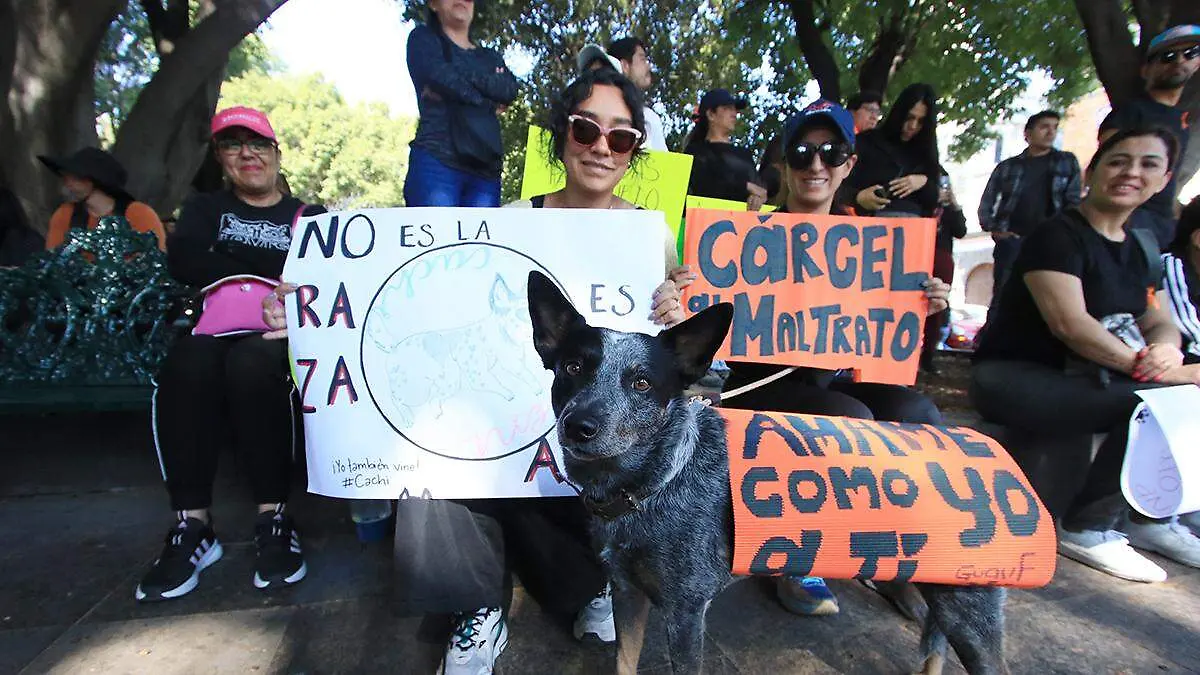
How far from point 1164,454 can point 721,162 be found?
3417 mm

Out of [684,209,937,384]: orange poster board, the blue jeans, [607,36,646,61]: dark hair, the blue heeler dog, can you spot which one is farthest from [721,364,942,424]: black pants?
[607,36,646,61]: dark hair

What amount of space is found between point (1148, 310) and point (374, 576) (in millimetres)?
4259

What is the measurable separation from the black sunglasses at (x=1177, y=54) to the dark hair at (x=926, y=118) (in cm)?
158

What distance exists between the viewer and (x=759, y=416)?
210 cm

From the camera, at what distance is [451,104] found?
3654mm

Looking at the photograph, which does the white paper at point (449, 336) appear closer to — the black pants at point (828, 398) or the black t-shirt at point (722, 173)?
the black pants at point (828, 398)

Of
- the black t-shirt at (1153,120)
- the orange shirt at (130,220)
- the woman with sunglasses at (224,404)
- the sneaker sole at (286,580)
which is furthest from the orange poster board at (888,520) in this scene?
the orange shirt at (130,220)

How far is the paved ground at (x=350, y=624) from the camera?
2.19m

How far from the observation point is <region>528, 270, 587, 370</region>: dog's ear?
188cm

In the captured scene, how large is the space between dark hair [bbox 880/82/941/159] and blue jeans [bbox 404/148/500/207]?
11.1 feet

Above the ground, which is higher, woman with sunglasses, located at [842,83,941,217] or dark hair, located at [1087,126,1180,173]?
woman with sunglasses, located at [842,83,941,217]

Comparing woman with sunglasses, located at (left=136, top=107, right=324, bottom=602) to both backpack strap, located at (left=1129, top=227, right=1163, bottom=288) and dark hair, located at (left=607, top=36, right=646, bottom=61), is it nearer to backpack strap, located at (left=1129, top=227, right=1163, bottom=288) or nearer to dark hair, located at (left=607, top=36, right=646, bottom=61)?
dark hair, located at (left=607, top=36, right=646, bottom=61)

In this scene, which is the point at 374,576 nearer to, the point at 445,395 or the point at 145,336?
the point at 445,395

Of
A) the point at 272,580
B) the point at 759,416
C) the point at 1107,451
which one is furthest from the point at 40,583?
the point at 1107,451
